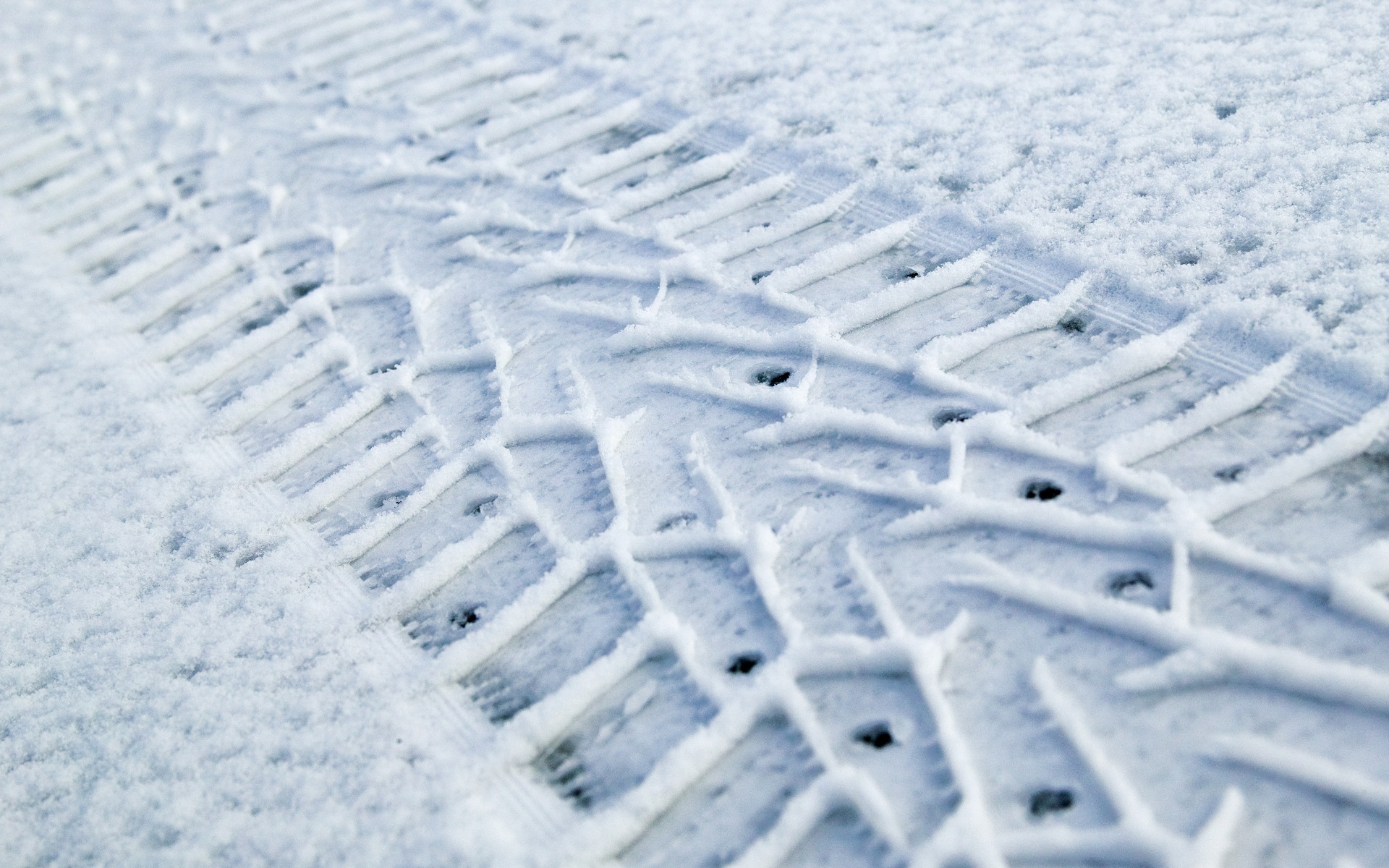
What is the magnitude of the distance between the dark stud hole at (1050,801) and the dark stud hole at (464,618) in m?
0.77

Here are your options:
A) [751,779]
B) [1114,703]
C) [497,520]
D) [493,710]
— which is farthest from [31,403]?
[1114,703]

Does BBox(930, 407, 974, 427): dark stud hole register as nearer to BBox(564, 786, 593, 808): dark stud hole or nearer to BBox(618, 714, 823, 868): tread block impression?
BBox(618, 714, 823, 868): tread block impression

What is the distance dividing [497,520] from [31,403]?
1.17m

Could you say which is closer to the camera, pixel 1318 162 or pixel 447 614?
pixel 447 614

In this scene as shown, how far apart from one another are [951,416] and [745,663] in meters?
0.51

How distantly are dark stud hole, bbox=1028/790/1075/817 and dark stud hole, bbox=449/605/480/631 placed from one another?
77 cm

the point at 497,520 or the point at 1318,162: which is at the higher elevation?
the point at 1318,162

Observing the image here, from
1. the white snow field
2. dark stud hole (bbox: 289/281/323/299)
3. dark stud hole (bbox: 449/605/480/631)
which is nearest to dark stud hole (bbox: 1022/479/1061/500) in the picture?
the white snow field

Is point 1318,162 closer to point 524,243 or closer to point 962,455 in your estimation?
point 962,455

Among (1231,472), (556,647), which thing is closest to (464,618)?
(556,647)

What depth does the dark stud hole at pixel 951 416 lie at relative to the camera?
1.61 m

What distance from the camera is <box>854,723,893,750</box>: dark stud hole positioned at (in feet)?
4.00

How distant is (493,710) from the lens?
140 cm

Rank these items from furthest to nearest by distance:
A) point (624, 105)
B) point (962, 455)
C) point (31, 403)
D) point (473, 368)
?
point (624, 105)
point (31, 403)
point (473, 368)
point (962, 455)
